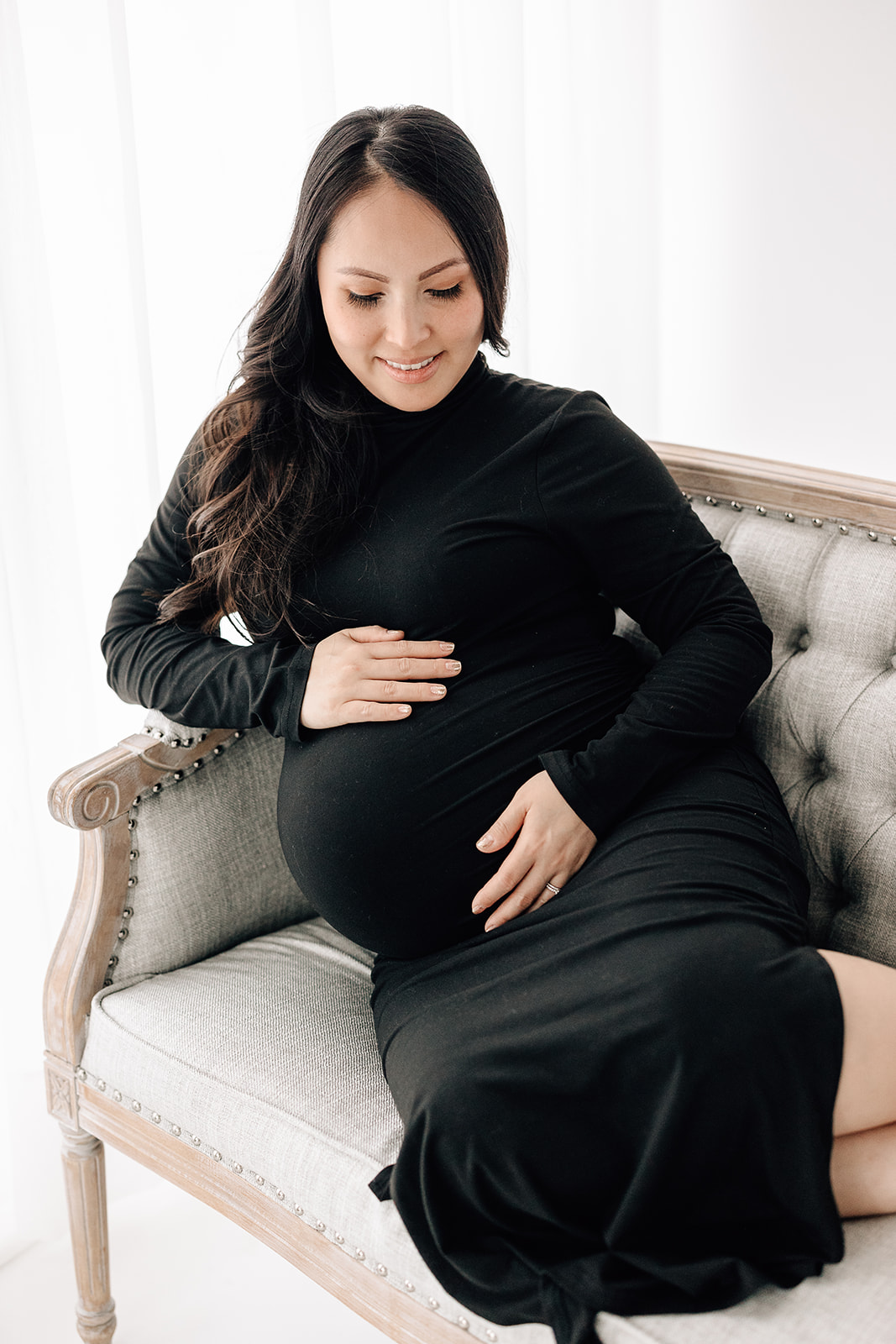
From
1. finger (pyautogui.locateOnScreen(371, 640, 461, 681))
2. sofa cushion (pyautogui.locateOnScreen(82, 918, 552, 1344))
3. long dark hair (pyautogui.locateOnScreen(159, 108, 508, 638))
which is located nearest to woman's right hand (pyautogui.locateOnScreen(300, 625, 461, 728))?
finger (pyautogui.locateOnScreen(371, 640, 461, 681))

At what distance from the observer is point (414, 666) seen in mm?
1294

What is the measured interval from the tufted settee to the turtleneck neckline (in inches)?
13.9

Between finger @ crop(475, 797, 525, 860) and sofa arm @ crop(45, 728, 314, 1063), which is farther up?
finger @ crop(475, 797, 525, 860)

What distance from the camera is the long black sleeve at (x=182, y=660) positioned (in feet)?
4.48

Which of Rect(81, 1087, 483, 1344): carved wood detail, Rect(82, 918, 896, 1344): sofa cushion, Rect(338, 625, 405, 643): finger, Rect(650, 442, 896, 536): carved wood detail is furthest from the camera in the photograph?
Rect(650, 442, 896, 536): carved wood detail

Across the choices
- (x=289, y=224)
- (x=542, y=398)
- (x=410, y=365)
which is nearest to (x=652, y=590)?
(x=542, y=398)

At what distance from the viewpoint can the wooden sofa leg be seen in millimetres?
1484

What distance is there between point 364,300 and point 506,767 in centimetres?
52

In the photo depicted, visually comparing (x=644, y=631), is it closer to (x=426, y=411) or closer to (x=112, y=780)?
(x=426, y=411)

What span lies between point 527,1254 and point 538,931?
0.29 m

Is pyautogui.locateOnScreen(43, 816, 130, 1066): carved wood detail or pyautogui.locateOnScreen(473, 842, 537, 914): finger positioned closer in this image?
pyautogui.locateOnScreen(473, 842, 537, 914): finger

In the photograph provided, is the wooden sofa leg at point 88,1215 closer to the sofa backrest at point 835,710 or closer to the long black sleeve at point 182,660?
the long black sleeve at point 182,660

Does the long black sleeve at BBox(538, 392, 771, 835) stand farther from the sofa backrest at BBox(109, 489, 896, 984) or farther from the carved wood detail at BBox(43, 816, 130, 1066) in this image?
the carved wood detail at BBox(43, 816, 130, 1066)

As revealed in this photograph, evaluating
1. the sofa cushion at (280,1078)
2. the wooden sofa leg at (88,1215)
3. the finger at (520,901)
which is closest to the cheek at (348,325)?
the finger at (520,901)
